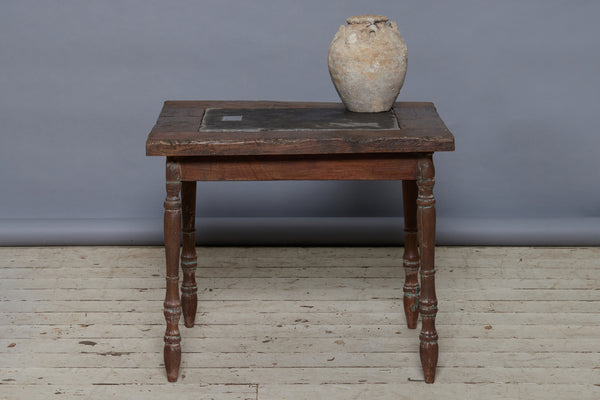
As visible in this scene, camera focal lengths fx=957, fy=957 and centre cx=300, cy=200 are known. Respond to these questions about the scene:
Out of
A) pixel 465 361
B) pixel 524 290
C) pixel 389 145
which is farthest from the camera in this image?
pixel 524 290

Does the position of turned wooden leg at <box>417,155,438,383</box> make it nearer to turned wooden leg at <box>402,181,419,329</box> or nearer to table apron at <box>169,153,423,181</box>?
table apron at <box>169,153,423,181</box>

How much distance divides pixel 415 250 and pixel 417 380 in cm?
60

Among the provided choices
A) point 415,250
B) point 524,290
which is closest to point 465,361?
point 415,250

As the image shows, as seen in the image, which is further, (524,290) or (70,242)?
(70,242)

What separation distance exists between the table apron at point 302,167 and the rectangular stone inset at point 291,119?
123 millimetres

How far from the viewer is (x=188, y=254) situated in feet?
12.3

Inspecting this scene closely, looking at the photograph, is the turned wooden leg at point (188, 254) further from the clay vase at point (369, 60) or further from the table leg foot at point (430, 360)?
the table leg foot at point (430, 360)

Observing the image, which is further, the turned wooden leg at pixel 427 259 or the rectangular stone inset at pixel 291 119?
the rectangular stone inset at pixel 291 119

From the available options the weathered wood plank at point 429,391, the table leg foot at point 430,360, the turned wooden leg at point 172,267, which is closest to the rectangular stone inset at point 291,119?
the turned wooden leg at point 172,267

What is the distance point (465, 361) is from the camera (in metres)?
3.46

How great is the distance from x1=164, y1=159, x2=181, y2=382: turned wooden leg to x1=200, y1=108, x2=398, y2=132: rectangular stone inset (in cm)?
23

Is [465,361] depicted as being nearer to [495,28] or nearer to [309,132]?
[309,132]

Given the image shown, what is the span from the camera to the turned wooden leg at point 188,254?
3.72 meters

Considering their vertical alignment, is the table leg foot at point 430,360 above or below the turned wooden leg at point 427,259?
below
